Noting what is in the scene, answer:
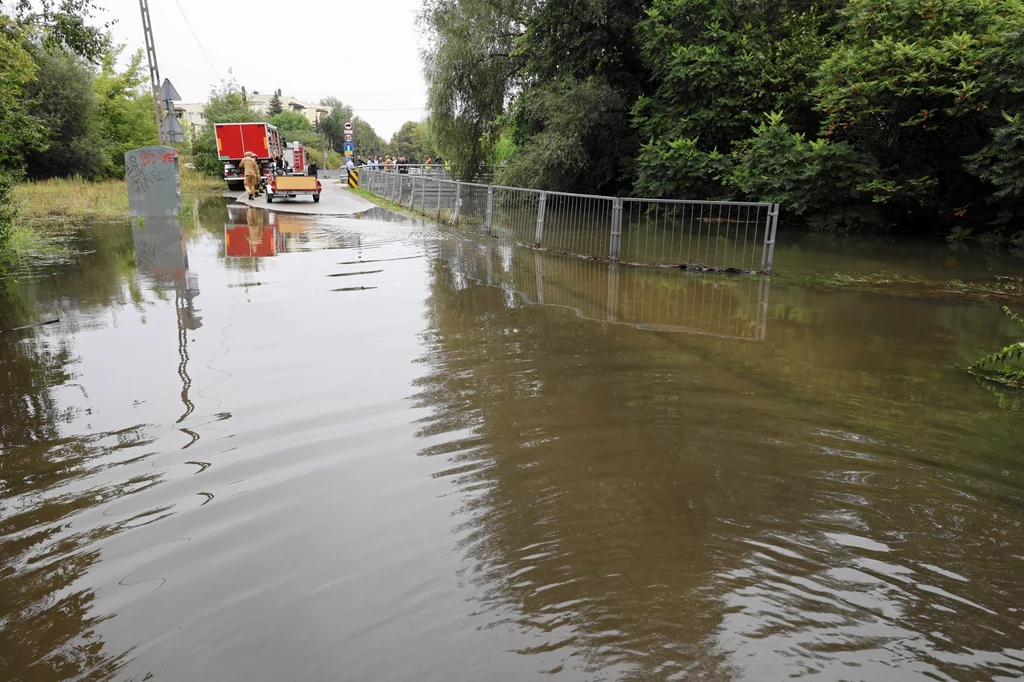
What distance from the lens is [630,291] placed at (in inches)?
413

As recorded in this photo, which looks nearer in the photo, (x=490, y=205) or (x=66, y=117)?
(x=490, y=205)

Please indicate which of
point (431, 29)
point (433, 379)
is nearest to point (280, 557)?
point (433, 379)

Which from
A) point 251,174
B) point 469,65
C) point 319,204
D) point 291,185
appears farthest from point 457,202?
point 251,174

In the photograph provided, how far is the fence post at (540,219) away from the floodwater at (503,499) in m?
6.16

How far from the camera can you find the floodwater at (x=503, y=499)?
291 centimetres

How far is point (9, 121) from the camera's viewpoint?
11.3 meters

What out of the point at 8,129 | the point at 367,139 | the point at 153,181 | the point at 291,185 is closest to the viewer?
the point at 8,129

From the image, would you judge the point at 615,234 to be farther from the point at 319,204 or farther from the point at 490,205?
the point at 319,204

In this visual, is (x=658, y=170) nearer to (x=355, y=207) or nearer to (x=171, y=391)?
(x=355, y=207)

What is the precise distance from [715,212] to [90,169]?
36570mm

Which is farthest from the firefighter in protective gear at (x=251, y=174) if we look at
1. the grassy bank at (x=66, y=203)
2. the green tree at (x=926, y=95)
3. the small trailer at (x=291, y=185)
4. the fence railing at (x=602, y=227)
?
the green tree at (x=926, y=95)

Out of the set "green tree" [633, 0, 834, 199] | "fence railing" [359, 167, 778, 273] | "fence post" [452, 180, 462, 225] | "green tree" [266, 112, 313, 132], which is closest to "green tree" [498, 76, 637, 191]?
"green tree" [633, 0, 834, 199]

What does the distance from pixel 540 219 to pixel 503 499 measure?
10851mm

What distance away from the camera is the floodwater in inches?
115
